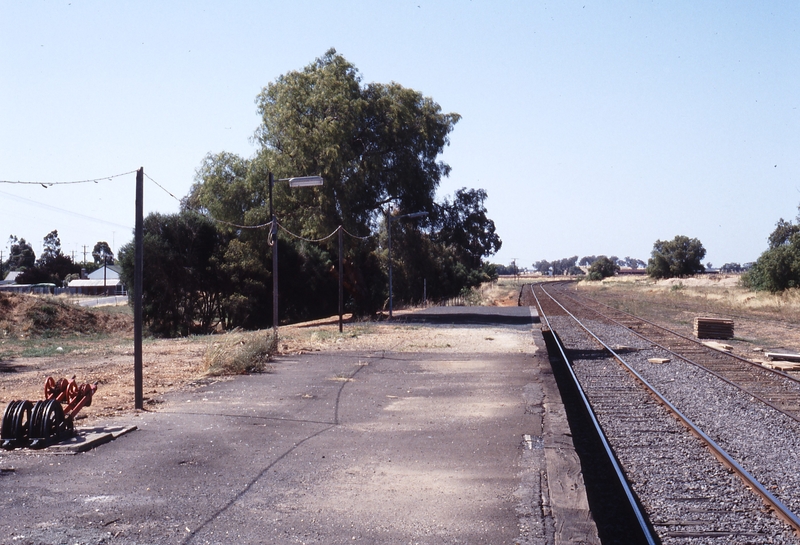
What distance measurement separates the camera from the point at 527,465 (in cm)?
743

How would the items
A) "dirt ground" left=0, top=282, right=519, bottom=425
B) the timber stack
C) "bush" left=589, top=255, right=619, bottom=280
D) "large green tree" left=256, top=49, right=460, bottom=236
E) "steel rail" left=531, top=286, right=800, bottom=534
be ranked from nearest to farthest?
"steel rail" left=531, top=286, right=800, bottom=534
"dirt ground" left=0, top=282, right=519, bottom=425
the timber stack
"large green tree" left=256, top=49, right=460, bottom=236
"bush" left=589, top=255, right=619, bottom=280

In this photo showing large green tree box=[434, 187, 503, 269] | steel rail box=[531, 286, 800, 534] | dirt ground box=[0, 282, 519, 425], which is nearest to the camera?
steel rail box=[531, 286, 800, 534]

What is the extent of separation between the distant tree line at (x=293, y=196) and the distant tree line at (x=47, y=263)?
59528 millimetres

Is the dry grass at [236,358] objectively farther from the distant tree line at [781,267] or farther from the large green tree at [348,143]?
the distant tree line at [781,267]

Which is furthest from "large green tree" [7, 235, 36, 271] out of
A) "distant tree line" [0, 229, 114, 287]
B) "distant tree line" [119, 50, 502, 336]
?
"distant tree line" [119, 50, 502, 336]

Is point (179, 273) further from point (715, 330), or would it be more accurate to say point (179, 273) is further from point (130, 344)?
point (715, 330)

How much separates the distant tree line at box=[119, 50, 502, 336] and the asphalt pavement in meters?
21.7

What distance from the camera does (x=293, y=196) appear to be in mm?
34156

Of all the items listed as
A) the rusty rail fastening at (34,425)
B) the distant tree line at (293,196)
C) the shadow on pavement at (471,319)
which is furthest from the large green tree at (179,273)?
the rusty rail fastening at (34,425)

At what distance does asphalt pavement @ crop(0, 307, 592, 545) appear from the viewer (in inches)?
218

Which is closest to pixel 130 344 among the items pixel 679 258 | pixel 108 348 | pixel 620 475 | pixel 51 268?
pixel 108 348

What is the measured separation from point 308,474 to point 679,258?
4892 inches

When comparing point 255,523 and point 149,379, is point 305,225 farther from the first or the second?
point 255,523

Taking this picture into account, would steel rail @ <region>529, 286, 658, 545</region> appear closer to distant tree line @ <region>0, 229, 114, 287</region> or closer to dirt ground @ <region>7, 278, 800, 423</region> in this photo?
dirt ground @ <region>7, 278, 800, 423</region>
